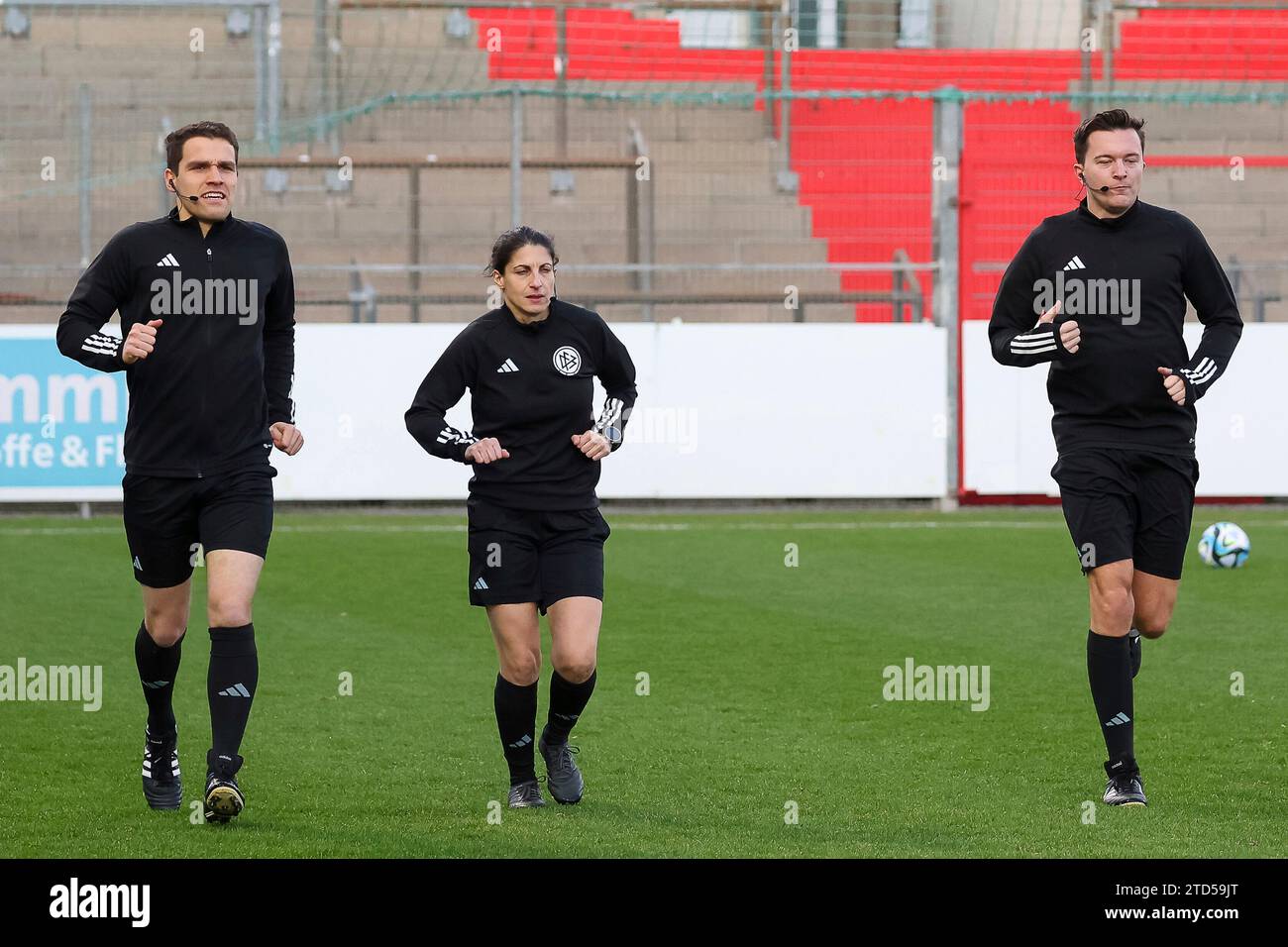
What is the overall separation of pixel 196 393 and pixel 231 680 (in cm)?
88

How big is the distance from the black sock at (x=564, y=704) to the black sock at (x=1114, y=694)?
1598mm

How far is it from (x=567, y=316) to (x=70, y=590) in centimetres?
633

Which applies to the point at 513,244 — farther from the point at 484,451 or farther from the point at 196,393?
the point at 196,393

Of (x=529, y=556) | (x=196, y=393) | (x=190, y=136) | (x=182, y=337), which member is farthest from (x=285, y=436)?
(x=190, y=136)

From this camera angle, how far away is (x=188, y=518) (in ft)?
20.5

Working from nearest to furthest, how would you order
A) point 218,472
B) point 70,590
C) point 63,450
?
point 218,472 → point 70,590 → point 63,450

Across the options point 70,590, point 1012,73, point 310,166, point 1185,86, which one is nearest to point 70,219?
point 310,166

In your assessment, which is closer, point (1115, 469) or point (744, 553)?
point (1115, 469)

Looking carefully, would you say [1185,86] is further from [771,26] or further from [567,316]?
[567,316]

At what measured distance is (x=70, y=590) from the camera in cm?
1181

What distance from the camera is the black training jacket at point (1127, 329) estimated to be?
21.1 ft

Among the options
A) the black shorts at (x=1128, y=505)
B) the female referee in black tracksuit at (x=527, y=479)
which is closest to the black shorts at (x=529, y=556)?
the female referee in black tracksuit at (x=527, y=479)

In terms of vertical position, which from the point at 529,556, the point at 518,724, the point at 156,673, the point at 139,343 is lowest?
the point at 518,724

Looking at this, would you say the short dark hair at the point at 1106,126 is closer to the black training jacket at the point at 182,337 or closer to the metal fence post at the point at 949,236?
the black training jacket at the point at 182,337
